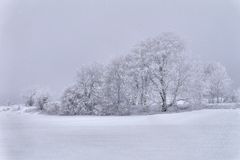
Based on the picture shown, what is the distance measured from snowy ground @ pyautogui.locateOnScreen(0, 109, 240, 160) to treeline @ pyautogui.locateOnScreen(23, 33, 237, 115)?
808 millimetres

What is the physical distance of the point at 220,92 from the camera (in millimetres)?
10391

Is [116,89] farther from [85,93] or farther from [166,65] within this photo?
[166,65]

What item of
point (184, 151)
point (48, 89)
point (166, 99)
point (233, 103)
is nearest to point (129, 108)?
point (166, 99)

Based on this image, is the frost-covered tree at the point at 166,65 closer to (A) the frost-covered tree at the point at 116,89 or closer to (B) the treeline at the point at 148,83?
(B) the treeline at the point at 148,83

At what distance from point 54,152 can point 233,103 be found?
6.58 metres

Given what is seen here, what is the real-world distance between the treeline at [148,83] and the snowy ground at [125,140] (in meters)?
0.81

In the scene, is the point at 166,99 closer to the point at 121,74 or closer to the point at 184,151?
the point at 121,74

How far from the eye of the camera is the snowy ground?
4230 millimetres

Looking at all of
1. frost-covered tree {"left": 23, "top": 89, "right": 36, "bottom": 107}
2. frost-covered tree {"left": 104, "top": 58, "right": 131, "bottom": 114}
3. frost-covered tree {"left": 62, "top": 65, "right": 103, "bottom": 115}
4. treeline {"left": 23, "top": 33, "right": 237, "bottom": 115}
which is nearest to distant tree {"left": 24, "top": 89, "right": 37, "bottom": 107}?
frost-covered tree {"left": 23, "top": 89, "right": 36, "bottom": 107}

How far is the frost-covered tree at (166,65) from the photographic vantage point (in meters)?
9.95

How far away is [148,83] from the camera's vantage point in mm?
9922

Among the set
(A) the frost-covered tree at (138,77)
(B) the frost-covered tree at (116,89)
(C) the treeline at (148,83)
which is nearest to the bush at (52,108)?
(C) the treeline at (148,83)

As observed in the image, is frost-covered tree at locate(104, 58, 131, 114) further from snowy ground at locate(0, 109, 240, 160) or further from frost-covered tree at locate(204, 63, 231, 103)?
frost-covered tree at locate(204, 63, 231, 103)

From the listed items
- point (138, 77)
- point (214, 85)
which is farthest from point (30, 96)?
point (214, 85)
